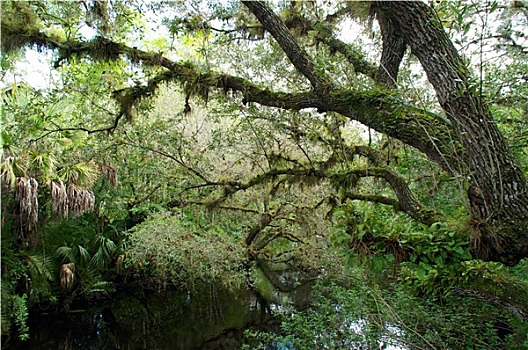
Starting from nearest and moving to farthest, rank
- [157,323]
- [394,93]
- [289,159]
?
1. [394,93]
2. [289,159]
3. [157,323]

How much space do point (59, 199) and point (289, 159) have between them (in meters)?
3.26

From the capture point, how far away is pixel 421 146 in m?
2.87

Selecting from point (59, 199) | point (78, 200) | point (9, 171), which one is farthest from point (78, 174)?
point (9, 171)

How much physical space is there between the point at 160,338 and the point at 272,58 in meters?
5.31

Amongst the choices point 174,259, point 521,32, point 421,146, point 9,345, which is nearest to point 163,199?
point 174,259

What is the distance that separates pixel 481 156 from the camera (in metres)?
2.26

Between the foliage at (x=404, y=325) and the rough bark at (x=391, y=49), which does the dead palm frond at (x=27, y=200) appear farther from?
the rough bark at (x=391, y=49)

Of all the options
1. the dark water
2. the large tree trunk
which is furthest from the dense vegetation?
the dark water

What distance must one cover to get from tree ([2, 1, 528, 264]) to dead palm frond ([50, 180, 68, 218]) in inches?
58.0

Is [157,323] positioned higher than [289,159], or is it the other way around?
[289,159]

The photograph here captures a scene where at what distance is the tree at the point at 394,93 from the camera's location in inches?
89.5

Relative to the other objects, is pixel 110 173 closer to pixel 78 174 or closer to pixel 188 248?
pixel 78 174

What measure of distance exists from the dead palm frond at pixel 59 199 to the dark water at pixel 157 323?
234 centimetres

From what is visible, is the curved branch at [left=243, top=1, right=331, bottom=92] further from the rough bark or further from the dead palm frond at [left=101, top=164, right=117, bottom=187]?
the dead palm frond at [left=101, top=164, right=117, bottom=187]
